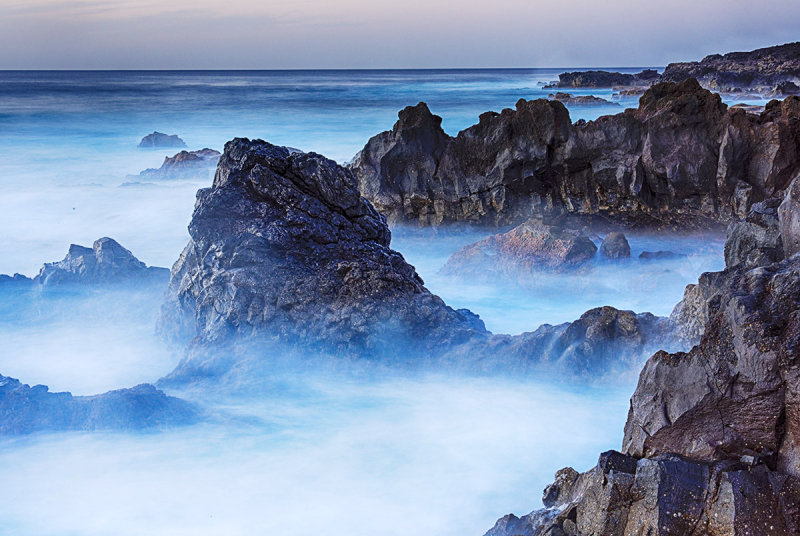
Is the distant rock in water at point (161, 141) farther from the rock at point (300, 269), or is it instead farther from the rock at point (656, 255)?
the rock at point (300, 269)

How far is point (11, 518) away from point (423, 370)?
3.55 m

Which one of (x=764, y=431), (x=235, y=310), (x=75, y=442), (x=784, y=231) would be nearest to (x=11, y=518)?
(x=75, y=442)

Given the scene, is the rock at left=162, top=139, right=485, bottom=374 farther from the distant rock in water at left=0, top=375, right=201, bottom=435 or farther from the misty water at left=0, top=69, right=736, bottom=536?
the distant rock in water at left=0, top=375, right=201, bottom=435

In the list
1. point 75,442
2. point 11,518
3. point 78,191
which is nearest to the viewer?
point 11,518

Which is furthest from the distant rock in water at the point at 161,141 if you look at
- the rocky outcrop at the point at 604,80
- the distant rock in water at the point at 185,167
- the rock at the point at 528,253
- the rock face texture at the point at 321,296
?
the rocky outcrop at the point at 604,80

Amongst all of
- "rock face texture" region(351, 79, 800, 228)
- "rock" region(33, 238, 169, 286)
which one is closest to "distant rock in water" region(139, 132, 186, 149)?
"rock face texture" region(351, 79, 800, 228)

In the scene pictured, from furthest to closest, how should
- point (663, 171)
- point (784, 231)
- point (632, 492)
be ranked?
point (663, 171) < point (784, 231) < point (632, 492)

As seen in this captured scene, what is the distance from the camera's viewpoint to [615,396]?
6.50 meters

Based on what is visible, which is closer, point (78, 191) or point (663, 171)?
point (663, 171)

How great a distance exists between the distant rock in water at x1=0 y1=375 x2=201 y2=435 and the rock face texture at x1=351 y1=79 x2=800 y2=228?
789cm

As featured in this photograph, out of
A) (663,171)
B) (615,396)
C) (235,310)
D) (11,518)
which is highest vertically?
(663,171)

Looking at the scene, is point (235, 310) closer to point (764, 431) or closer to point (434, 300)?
point (434, 300)

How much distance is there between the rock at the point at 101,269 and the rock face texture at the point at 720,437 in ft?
24.4

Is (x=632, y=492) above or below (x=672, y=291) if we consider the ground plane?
above
